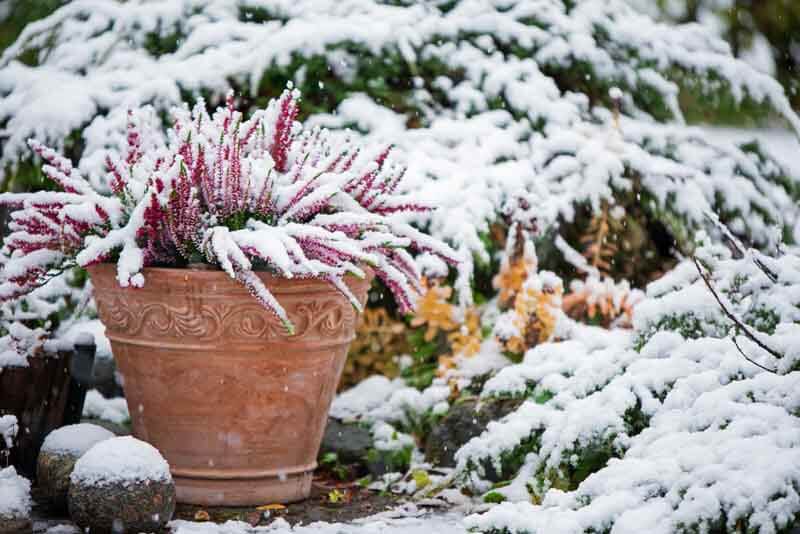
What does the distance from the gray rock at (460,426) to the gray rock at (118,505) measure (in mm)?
1048

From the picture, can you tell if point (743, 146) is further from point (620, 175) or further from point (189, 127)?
point (189, 127)

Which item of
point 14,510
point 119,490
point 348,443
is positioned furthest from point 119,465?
point 348,443

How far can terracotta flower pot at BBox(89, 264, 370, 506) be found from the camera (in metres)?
2.58

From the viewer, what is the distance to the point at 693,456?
1.84 metres

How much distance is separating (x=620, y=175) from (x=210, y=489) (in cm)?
218

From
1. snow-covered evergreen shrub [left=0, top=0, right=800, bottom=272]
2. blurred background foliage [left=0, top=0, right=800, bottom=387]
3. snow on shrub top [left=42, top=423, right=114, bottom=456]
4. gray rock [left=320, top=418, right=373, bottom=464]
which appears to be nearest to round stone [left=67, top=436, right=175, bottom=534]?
snow on shrub top [left=42, top=423, right=114, bottom=456]

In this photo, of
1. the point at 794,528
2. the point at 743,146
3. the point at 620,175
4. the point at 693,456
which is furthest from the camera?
the point at 743,146

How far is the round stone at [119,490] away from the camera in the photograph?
2.27m

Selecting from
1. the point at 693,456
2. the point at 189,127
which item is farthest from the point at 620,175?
the point at 693,456

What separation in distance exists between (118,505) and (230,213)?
781 millimetres

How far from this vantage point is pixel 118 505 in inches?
89.4

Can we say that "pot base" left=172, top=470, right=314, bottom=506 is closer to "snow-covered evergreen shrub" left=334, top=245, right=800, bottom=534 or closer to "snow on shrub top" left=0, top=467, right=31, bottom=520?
"snow on shrub top" left=0, top=467, right=31, bottom=520

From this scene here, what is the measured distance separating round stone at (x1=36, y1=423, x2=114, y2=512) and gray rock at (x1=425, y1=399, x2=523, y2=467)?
3.38ft

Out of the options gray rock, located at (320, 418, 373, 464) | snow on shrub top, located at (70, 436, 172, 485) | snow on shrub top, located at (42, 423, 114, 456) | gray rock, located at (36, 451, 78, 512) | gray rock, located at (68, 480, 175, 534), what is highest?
snow on shrub top, located at (70, 436, 172, 485)
